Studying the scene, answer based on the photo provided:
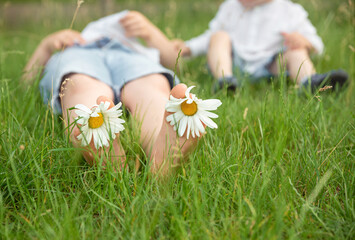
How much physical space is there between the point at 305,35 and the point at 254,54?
0.27 metres

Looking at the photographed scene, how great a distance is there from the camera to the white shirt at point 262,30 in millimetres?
1804

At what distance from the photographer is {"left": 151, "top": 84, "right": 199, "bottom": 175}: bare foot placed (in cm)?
81

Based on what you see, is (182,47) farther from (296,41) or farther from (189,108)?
(189,108)

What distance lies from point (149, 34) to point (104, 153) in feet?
3.40

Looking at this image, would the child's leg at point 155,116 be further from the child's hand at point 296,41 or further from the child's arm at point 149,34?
the child's hand at point 296,41

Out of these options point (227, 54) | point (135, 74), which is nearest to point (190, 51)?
point (227, 54)

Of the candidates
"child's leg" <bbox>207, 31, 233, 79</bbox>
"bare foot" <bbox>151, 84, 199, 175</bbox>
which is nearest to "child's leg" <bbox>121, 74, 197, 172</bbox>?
"bare foot" <bbox>151, 84, 199, 175</bbox>

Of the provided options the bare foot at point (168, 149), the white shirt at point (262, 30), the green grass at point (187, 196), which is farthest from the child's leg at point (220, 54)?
the bare foot at point (168, 149)

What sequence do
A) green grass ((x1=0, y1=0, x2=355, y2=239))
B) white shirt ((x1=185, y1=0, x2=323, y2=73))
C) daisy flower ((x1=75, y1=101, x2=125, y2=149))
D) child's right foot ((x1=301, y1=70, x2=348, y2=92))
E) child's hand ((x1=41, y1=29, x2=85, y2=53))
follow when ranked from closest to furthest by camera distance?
green grass ((x1=0, y1=0, x2=355, y2=239)) → daisy flower ((x1=75, y1=101, x2=125, y2=149)) → child's right foot ((x1=301, y1=70, x2=348, y2=92)) → child's hand ((x1=41, y1=29, x2=85, y2=53)) → white shirt ((x1=185, y1=0, x2=323, y2=73))

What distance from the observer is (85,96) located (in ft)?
3.48

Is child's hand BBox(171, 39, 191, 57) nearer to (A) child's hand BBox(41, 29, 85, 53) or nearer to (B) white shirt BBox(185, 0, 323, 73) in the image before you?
(B) white shirt BBox(185, 0, 323, 73)

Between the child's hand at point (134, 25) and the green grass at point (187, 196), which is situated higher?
the child's hand at point (134, 25)

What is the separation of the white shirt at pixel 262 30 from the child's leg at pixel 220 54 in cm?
8

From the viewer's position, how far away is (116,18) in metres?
1.70
